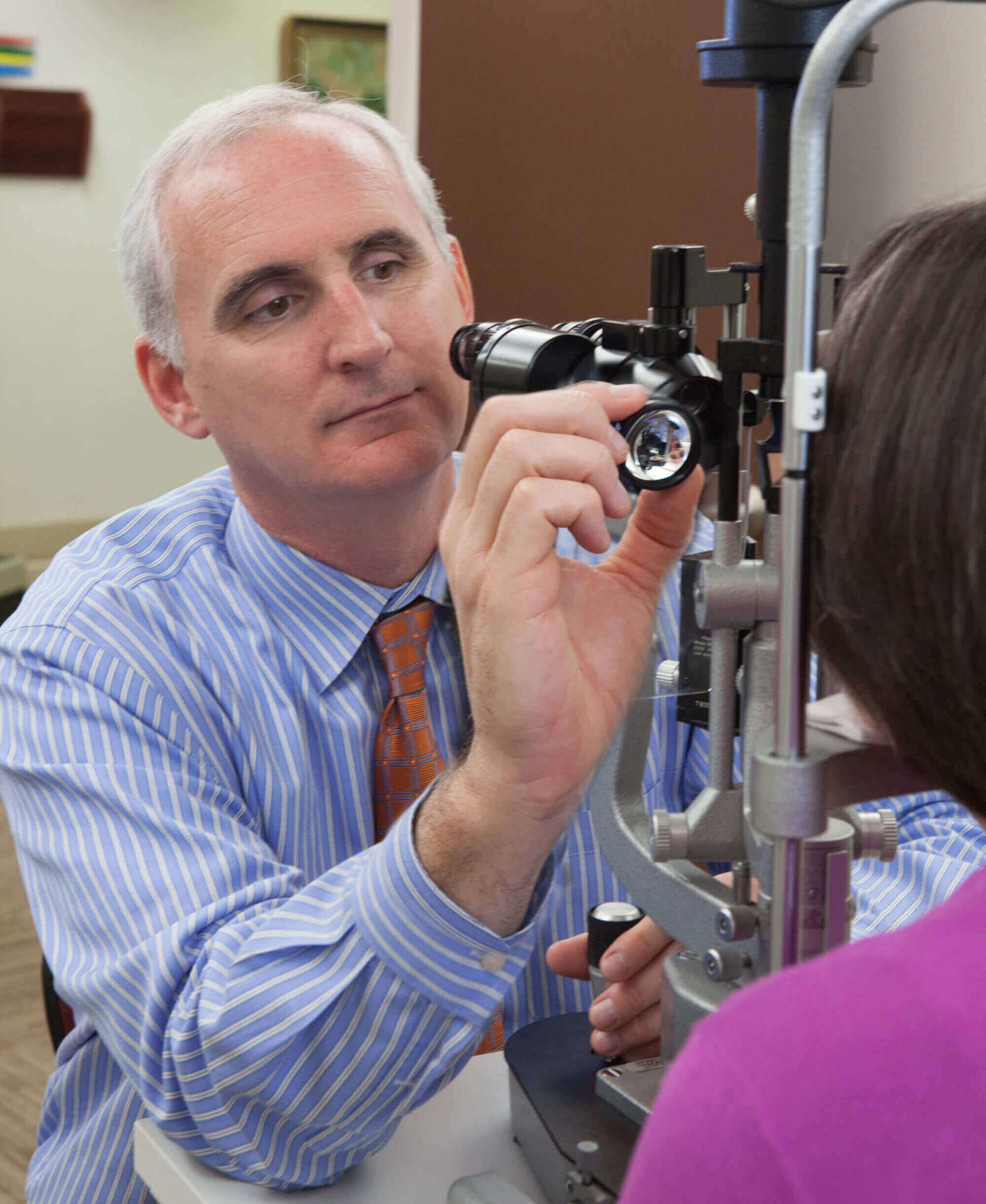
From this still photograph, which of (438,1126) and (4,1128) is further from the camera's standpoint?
(4,1128)

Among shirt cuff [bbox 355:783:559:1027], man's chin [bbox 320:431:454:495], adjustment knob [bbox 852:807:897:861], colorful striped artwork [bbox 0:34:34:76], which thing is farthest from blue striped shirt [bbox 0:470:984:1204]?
colorful striped artwork [bbox 0:34:34:76]

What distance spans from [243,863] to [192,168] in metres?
0.74

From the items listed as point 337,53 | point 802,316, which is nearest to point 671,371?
point 802,316

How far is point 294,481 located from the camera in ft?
4.58

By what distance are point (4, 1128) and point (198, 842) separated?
5.54ft

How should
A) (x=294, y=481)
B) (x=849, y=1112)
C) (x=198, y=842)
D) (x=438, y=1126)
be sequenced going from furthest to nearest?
(x=294, y=481) → (x=198, y=842) → (x=438, y=1126) → (x=849, y=1112)

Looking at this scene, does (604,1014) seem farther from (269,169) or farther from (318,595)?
(269,169)

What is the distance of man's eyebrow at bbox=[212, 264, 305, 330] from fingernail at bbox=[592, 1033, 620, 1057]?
802 millimetres

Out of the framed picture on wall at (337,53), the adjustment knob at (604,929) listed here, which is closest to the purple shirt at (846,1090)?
the adjustment knob at (604,929)

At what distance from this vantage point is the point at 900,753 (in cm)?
71

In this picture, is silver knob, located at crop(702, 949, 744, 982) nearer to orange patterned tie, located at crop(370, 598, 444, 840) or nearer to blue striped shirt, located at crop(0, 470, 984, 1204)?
blue striped shirt, located at crop(0, 470, 984, 1204)

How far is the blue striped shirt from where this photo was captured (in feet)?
3.22

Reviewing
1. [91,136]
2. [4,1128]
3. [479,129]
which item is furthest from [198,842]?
[91,136]

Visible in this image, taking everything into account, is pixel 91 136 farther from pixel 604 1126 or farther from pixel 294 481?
pixel 604 1126
